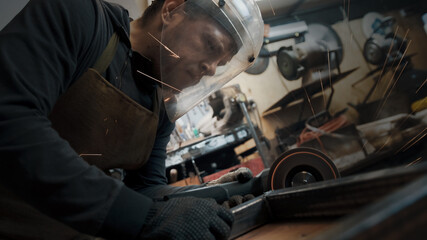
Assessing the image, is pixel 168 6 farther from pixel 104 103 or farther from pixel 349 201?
pixel 349 201

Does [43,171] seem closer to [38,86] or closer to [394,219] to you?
[38,86]

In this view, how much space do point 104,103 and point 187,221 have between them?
78 centimetres

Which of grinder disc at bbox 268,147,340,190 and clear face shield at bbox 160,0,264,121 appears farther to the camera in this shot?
clear face shield at bbox 160,0,264,121

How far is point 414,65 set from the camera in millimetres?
4480

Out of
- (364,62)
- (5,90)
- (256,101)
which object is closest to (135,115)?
(5,90)

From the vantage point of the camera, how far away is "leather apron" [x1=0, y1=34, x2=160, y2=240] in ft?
3.72

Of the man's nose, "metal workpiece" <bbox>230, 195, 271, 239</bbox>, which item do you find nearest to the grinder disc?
"metal workpiece" <bbox>230, 195, 271, 239</bbox>

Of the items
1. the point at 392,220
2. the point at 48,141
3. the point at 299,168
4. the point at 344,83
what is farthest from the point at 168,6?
the point at 344,83

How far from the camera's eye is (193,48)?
1.52m

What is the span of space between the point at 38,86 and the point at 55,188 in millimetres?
343

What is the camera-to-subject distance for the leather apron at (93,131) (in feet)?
3.72

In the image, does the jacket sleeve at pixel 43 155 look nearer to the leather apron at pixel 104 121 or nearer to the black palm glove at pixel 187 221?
the black palm glove at pixel 187 221

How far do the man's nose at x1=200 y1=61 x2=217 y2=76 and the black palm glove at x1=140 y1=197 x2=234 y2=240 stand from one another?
2.98 feet

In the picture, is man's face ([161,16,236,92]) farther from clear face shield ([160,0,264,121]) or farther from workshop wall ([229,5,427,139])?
workshop wall ([229,5,427,139])
